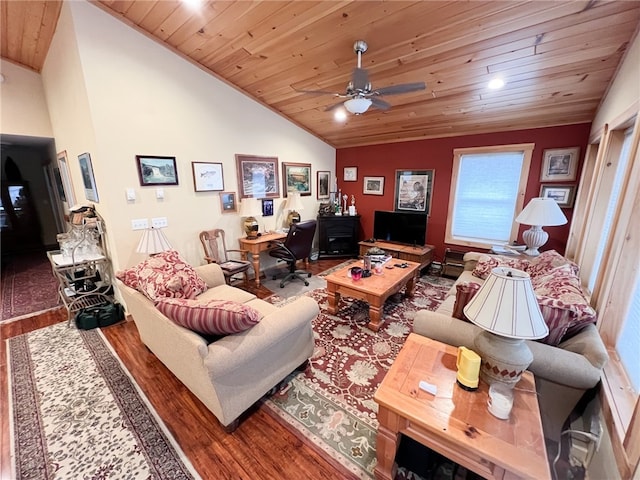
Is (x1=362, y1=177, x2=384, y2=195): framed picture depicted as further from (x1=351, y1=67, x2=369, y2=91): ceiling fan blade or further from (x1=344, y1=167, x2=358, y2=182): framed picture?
(x1=351, y1=67, x2=369, y2=91): ceiling fan blade

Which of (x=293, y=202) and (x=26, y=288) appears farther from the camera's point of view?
(x=293, y=202)

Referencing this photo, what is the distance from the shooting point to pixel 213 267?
280 cm

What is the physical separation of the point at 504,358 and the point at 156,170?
3.57 m

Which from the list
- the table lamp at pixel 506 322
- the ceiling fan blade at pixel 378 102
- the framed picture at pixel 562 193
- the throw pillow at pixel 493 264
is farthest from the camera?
the framed picture at pixel 562 193

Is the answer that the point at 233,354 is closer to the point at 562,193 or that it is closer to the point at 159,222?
the point at 159,222

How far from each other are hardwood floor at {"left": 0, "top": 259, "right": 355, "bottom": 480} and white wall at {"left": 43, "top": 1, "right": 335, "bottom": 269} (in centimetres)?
155

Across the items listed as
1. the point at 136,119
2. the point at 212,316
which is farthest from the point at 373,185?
the point at 212,316

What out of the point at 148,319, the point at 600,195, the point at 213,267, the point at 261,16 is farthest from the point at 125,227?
the point at 600,195

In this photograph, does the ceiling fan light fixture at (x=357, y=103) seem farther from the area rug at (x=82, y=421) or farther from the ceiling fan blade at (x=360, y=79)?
the area rug at (x=82, y=421)

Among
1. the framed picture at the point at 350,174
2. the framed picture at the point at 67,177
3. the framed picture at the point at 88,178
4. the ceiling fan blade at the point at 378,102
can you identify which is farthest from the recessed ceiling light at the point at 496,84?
the framed picture at the point at 67,177

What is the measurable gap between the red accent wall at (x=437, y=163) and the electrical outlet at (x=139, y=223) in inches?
149

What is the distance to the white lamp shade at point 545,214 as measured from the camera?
277 centimetres

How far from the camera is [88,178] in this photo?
116 inches

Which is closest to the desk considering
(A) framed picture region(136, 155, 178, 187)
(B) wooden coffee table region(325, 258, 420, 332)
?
(A) framed picture region(136, 155, 178, 187)
